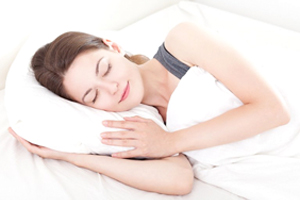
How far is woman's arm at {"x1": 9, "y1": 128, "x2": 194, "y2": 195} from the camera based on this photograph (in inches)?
45.7

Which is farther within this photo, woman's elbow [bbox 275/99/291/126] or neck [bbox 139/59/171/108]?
neck [bbox 139/59/171/108]

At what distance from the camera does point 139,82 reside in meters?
1.30

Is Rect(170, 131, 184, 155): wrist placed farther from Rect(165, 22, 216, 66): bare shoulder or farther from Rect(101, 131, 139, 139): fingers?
Rect(165, 22, 216, 66): bare shoulder

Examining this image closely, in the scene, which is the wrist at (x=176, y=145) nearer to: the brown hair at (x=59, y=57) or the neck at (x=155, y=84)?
the neck at (x=155, y=84)

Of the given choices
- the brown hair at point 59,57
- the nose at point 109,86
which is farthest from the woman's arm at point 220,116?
the brown hair at point 59,57

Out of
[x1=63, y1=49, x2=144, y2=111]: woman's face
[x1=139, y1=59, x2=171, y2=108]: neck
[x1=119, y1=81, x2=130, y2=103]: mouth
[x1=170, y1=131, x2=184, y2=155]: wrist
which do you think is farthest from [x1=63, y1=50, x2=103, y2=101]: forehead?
[x1=170, y1=131, x2=184, y2=155]: wrist

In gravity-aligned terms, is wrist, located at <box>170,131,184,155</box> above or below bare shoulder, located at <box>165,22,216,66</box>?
below

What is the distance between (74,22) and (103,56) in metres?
0.61

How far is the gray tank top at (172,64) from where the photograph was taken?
134 centimetres

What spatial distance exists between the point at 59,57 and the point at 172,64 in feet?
1.26

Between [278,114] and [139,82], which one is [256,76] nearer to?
[278,114]

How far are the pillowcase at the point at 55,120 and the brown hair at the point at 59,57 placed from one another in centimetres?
4

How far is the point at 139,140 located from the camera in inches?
48.5

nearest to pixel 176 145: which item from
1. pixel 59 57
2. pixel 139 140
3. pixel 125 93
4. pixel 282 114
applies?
pixel 139 140
